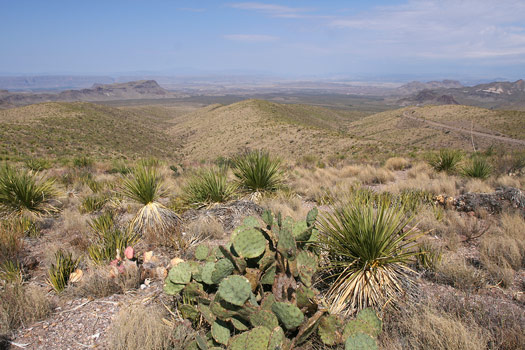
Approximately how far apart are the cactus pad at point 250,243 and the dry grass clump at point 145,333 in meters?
0.94

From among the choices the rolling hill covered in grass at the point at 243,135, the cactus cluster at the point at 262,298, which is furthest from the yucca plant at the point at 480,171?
the rolling hill covered in grass at the point at 243,135

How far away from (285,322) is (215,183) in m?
4.73

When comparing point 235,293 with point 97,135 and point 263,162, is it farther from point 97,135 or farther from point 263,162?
point 97,135

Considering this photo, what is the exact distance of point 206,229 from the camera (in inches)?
225

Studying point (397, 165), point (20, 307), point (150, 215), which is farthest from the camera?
point (397, 165)

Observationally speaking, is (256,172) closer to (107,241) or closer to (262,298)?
(107,241)

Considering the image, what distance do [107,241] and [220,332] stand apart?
3.23 meters

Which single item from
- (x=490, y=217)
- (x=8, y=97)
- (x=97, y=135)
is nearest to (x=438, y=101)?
(x=97, y=135)

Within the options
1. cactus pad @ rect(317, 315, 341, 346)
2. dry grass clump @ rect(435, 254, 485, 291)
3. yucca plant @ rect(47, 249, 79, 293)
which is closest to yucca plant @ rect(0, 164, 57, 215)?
yucca plant @ rect(47, 249, 79, 293)

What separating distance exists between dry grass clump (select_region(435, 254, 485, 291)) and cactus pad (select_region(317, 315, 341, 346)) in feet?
6.52

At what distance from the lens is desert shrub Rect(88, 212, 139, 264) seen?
4.70 metres

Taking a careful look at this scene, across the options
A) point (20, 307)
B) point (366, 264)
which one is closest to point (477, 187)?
point (366, 264)

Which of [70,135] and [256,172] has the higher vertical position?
[256,172]

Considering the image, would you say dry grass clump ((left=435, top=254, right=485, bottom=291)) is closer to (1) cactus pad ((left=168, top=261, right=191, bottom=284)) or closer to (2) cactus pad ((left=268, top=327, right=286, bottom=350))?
(2) cactus pad ((left=268, top=327, right=286, bottom=350))
